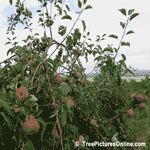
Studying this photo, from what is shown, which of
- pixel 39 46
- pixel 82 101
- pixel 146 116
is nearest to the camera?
pixel 82 101

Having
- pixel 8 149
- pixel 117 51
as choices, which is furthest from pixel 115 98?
pixel 8 149

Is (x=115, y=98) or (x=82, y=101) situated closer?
(x=82, y=101)

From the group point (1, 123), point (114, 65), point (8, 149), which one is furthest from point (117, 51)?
point (8, 149)

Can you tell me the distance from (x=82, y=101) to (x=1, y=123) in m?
0.65

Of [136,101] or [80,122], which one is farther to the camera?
[80,122]

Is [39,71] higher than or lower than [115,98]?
higher

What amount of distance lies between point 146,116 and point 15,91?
3.02 m

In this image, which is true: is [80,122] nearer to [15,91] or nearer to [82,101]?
[82,101]

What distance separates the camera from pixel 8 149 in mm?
745

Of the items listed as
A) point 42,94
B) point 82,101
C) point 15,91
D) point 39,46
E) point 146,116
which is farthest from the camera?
point 146,116

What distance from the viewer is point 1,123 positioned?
0.65 meters

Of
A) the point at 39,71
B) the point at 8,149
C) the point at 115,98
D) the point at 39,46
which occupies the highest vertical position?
the point at 39,46

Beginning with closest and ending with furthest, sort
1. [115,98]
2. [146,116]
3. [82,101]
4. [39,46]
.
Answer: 1. [82,101]
2. [39,46]
3. [115,98]
4. [146,116]

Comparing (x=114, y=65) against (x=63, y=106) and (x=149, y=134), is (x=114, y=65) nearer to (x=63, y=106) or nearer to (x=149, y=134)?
(x=63, y=106)
